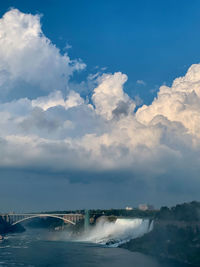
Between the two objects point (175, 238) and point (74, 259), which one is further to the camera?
point (175, 238)

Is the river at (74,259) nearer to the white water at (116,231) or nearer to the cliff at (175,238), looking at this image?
the cliff at (175,238)

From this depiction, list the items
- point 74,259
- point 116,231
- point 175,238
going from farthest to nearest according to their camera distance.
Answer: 1. point 116,231
2. point 175,238
3. point 74,259

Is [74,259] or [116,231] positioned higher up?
[116,231]

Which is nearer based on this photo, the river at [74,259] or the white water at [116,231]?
the river at [74,259]

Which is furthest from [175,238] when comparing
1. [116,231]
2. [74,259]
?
[116,231]

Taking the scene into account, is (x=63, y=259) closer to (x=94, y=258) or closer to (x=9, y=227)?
(x=94, y=258)

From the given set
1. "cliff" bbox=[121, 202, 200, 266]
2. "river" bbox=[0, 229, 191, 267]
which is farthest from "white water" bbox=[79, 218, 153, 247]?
"river" bbox=[0, 229, 191, 267]

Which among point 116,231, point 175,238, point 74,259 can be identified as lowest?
A: point 74,259

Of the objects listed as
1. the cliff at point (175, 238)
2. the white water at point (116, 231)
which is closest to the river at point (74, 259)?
the cliff at point (175, 238)

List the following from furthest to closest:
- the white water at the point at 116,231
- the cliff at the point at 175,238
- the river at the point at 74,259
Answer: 1. the white water at the point at 116,231
2. the cliff at the point at 175,238
3. the river at the point at 74,259

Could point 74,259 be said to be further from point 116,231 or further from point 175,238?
point 116,231
